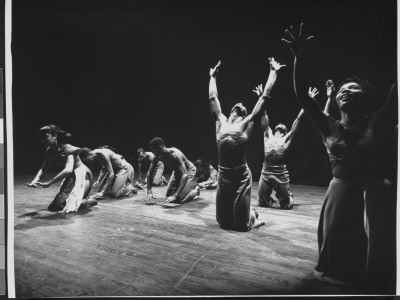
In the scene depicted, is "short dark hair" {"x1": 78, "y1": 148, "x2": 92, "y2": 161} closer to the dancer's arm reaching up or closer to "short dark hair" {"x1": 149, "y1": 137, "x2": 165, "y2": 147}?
"short dark hair" {"x1": 149, "y1": 137, "x2": 165, "y2": 147}

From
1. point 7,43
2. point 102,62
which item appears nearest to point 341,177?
point 102,62

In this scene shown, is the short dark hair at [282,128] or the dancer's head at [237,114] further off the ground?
the dancer's head at [237,114]

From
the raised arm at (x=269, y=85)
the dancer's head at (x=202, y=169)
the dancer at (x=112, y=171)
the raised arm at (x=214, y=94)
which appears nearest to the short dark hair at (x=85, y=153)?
the dancer at (x=112, y=171)

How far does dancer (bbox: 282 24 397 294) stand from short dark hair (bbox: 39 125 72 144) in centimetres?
322

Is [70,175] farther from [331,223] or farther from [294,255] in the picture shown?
[331,223]

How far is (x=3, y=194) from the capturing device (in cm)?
279

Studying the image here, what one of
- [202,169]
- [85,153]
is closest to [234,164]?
[85,153]

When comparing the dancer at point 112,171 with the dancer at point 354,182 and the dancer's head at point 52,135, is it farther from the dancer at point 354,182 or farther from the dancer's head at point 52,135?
the dancer at point 354,182

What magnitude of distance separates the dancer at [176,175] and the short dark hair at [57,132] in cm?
128

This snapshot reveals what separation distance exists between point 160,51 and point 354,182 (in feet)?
7.82

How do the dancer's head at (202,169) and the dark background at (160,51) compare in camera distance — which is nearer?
the dark background at (160,51)

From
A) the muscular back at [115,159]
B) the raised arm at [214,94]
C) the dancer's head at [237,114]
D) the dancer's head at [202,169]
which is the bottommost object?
the dancer's head at [202,169]

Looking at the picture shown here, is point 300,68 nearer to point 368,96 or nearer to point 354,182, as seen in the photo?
point 368,96

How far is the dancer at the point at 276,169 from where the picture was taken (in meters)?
4.64
